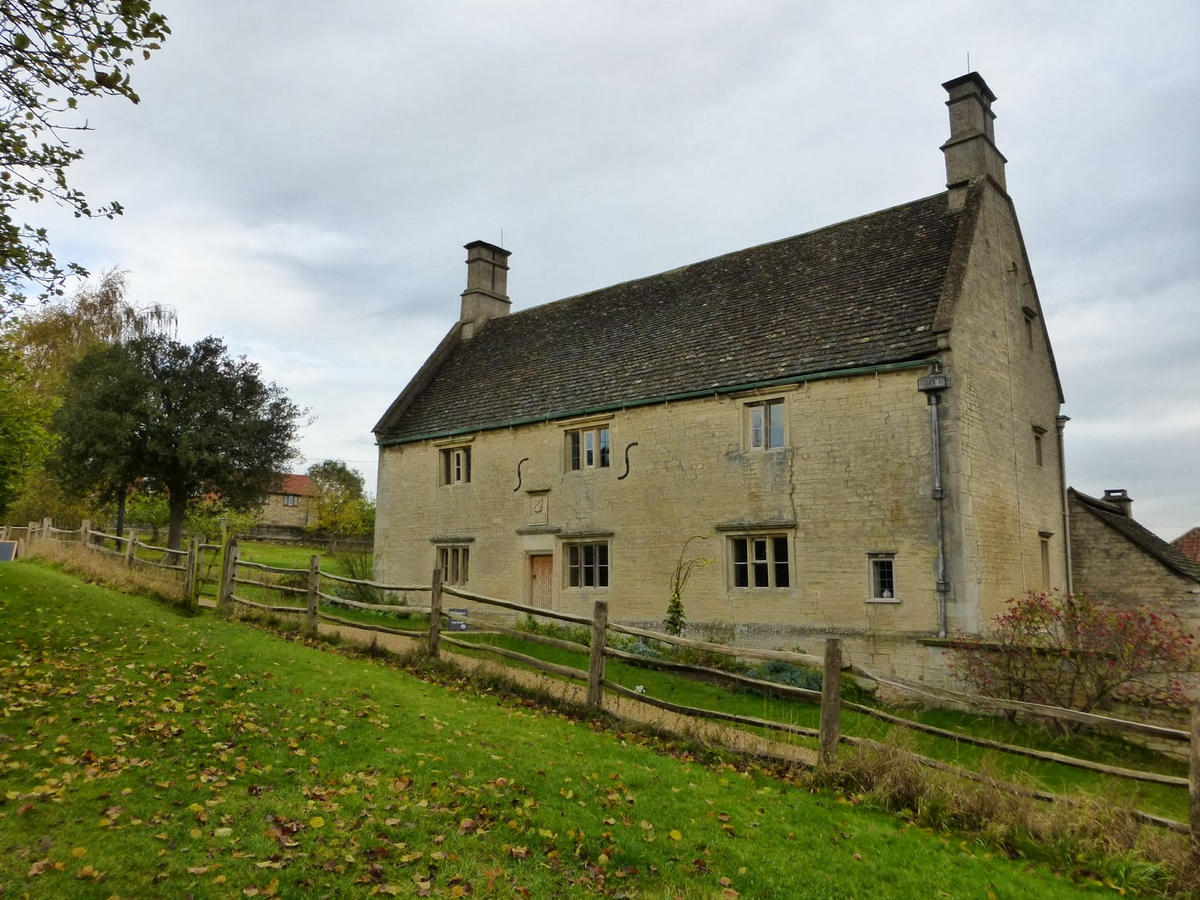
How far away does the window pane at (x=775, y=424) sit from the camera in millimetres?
17188

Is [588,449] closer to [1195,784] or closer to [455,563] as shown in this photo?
[455,563]

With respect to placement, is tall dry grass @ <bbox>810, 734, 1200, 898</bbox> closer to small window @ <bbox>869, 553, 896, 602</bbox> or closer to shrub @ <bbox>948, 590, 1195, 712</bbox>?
shrub @ <bbox>948, 590, 1195, 712</bbox>

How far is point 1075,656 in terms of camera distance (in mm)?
12461

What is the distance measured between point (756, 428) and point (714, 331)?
11.0 feet

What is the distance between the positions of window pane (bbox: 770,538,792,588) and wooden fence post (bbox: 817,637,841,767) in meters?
7.88

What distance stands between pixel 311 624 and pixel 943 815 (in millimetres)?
11507

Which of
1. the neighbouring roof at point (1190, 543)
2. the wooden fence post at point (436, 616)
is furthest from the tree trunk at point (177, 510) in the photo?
the neighbouring roof at point (1190, 543)

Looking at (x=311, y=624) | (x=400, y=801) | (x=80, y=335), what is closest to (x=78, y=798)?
(x=400, y=801)

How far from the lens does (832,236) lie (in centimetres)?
2058

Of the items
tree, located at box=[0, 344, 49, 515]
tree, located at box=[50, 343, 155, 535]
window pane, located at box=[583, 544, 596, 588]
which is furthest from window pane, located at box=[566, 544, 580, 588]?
tree, located at box=[50, 343, 155, 535]

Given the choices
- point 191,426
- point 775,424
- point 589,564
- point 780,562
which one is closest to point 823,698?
point 780,562

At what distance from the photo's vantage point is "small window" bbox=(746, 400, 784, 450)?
56.5ft

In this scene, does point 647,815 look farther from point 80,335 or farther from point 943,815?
point 80,335

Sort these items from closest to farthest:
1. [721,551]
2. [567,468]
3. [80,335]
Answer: [721,551]
[567,468]
[80,335]
